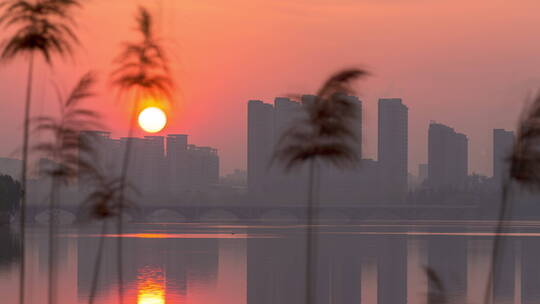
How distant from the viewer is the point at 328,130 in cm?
1645

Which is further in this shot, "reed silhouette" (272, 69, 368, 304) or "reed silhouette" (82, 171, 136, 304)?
"reed silhouette" (82, 171, 136, 304)

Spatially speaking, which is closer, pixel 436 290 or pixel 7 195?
pixel 436 290

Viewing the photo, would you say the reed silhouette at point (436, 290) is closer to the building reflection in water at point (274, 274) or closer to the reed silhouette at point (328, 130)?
the reed silhouette at point (328, 130)

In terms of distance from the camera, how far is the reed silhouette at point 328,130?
16.4m

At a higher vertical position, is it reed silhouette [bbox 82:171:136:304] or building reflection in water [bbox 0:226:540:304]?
reed silhouette [bbox 82:171:136:304]

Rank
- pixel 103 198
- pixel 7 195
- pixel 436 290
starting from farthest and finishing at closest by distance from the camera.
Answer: pixel 7 195 → pixel 103 198 → pixel 436 290

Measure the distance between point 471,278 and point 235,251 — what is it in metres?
49.7

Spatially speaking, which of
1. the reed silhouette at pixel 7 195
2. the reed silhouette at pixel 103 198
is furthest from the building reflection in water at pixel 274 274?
the reed silhouette at pixel 7 195

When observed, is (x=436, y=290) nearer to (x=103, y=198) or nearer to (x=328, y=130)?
(x=328, y=130)

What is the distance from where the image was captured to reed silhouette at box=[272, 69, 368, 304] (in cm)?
1642

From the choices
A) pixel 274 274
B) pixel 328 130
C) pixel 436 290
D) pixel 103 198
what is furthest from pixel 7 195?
pixel 436 290

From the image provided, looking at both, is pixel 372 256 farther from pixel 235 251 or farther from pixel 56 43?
pixel 56 43

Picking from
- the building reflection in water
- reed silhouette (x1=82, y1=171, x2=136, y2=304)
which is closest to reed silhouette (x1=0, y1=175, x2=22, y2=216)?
the building reflection in water

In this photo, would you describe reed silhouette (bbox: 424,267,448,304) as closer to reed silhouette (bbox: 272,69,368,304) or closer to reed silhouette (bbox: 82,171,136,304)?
reed silhouette (bbox: 272,69,368,304)
